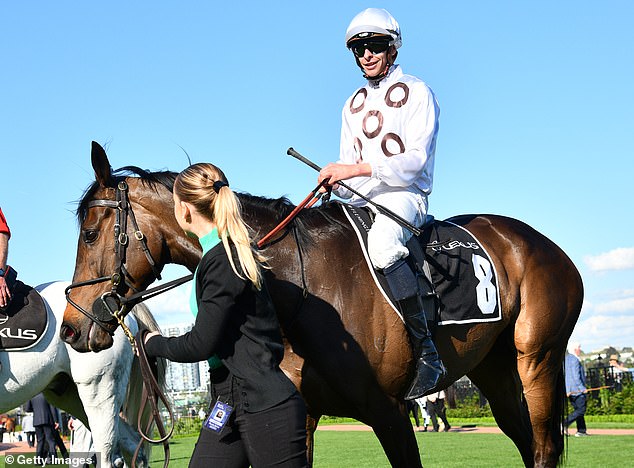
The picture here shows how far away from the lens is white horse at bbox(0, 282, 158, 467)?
312 inches

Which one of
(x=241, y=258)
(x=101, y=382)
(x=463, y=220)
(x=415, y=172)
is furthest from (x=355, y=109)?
(x=101, y=382)

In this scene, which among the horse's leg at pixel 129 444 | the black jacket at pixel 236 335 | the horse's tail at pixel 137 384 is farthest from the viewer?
the horse's tail at pixel 137 384

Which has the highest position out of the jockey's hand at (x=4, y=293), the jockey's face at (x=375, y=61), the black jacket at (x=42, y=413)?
the jockey's face at (x=375, y=61)

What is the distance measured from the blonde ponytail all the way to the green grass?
7.10 meters

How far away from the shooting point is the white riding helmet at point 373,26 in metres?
5.54

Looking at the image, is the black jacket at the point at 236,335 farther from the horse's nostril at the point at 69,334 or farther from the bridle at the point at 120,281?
the horse's nostril at the point at 69,334

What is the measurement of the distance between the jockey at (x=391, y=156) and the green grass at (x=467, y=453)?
5249 mm

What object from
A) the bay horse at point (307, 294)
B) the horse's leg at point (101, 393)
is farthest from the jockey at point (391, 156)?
the horse's leg at point (101, 393)

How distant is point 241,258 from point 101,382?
16.8 ft

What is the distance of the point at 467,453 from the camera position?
14.2m

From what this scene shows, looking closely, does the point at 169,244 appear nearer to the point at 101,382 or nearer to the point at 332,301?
the point at 332,301

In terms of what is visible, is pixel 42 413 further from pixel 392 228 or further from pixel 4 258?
pixel 392 228

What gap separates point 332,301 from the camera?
497 centimetres

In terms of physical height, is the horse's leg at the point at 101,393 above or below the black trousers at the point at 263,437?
above
